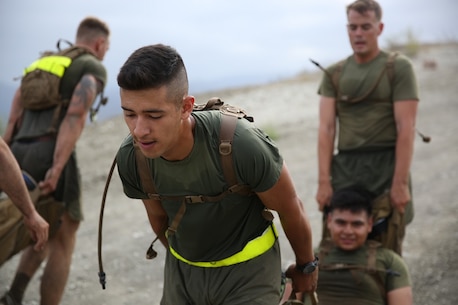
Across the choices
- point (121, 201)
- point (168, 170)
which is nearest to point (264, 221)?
point (168, 170)

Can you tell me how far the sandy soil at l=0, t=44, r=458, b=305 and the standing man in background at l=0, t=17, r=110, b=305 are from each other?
590 mm

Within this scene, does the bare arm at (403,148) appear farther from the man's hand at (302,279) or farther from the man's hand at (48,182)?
the man's hand at (48,182)

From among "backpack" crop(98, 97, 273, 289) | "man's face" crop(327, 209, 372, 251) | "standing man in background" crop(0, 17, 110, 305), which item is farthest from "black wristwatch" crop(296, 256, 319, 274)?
"standing man in background" crop(0, 17, 110, 305)

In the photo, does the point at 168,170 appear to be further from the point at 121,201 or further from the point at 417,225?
the point at 121,201

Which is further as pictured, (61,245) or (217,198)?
(61,245)

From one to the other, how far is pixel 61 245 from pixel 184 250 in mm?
2472

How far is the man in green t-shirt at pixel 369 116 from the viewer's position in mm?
4871

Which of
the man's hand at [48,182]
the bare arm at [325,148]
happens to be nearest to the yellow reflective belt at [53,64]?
the man's hand at [48,182]

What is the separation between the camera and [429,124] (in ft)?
39.2

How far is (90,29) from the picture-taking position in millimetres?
5512

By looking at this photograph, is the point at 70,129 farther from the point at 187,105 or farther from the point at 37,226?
the point at 187,105

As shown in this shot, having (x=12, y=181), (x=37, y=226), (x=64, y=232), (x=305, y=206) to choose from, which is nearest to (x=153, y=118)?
(x=12, y=181)

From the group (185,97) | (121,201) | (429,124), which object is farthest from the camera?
(429,124)

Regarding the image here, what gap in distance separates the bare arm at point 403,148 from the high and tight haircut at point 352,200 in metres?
0.22
